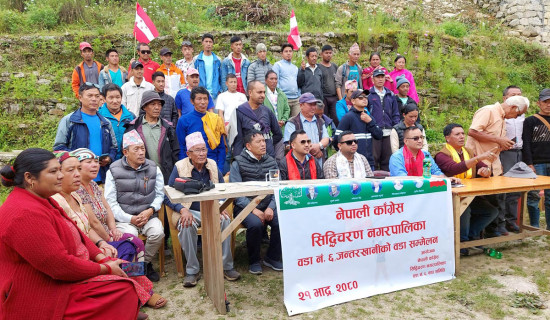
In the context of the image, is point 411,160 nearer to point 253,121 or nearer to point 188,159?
point 253,121

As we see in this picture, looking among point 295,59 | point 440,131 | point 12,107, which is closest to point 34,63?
point 12,107

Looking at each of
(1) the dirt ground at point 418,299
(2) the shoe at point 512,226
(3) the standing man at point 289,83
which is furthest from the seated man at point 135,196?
(2) the shoe at point 512,226

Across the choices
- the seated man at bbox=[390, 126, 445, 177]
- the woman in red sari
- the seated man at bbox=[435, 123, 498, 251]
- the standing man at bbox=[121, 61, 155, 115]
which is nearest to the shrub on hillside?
the standing man at bbox=[121, 61, 155, 115]

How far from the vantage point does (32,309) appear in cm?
241

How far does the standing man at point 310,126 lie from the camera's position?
5680 millimetres

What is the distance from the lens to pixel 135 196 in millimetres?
4371

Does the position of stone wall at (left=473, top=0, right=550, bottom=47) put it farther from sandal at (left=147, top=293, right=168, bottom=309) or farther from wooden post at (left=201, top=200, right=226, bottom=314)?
sandal at (left=147, top=293, right=168, bottom=309)

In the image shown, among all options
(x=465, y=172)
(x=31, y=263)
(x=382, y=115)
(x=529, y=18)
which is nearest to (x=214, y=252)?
(x=31, y=263)

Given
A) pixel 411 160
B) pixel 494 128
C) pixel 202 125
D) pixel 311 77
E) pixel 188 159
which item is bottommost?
pixel 411 160

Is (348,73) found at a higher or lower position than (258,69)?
lower

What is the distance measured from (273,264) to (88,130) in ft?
8.88

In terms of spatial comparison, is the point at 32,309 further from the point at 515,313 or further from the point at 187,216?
the point at 515,313

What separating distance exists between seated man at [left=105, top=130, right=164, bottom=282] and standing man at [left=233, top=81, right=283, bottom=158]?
147 centimetres

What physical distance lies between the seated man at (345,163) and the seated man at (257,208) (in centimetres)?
74
